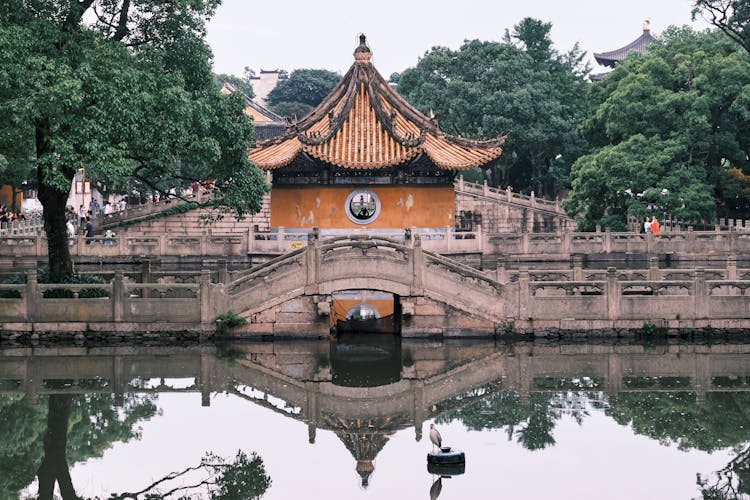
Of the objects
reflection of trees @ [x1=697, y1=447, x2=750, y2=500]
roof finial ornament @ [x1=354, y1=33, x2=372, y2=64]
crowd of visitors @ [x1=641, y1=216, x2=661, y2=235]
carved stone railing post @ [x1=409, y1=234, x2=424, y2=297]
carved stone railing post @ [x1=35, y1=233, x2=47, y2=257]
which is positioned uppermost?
roof finial ornament @ [x1=354, y1=33, x2=372, y2=64]

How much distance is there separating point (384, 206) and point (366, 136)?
2.43 meters

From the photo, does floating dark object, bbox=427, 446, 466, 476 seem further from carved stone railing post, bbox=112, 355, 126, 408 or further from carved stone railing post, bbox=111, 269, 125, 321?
carved stone railing post, bbox=111, 269, 125, 321

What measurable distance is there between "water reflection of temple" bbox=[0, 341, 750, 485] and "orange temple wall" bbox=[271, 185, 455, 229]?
47.1 feet

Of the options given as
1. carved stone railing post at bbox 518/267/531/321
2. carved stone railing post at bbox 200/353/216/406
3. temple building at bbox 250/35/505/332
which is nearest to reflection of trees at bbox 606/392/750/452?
carved stone railing post at bbox 518/267/531/321

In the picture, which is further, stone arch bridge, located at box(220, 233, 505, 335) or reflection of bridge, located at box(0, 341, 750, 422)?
stone arch bridge, located at box(220, 233, 505, 335)

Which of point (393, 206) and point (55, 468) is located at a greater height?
point (393, 206)

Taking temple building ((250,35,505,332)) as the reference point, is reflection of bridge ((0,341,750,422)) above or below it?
below

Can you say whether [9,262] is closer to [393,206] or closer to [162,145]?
[393,206]

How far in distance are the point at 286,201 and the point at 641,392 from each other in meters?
22.2

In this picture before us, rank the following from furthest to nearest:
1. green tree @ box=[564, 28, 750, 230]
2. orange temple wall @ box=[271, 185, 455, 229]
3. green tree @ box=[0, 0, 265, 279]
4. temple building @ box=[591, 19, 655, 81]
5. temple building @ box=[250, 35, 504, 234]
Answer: temple building @ box=[591, 19, 655, 81] < green tree @ box=[564, 28, 750, 230] < orange temple wall @ box=[271, 185, 455, 229] < temple building @ box=[250, 35, 504, 234] < green tree @ box=[0, 0, 265, 279]

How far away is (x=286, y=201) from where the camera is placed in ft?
136

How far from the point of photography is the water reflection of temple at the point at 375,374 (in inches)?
800

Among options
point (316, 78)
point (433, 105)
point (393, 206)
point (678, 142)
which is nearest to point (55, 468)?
point (393, 206)

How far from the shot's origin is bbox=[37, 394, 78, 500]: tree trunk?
15672mm
